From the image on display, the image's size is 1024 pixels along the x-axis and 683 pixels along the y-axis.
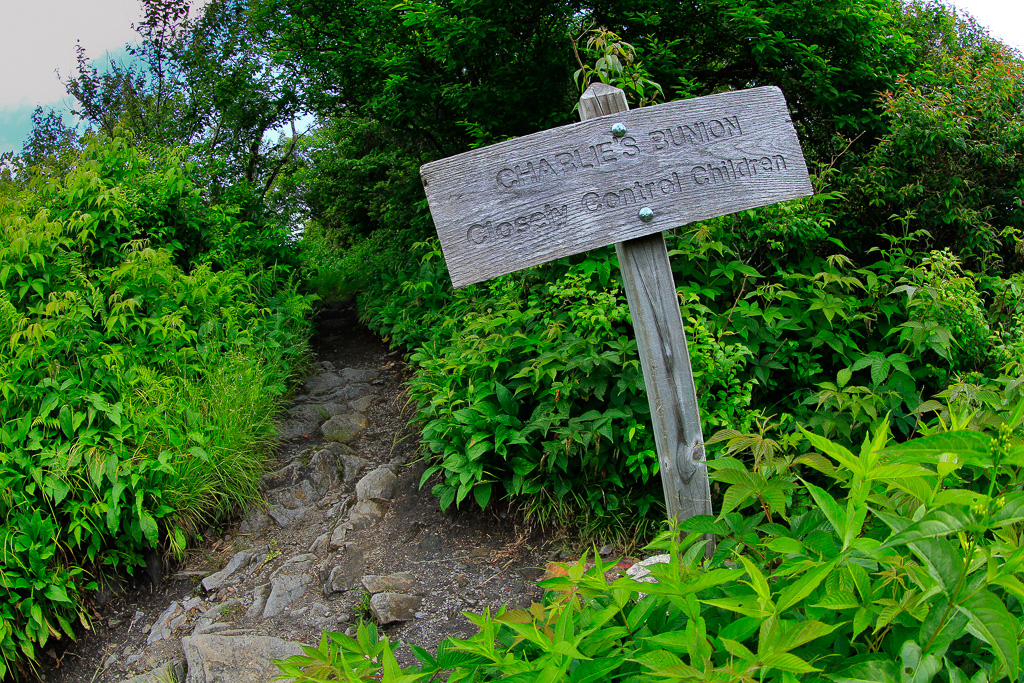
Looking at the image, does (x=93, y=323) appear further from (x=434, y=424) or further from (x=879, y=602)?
(x=879, y=602)

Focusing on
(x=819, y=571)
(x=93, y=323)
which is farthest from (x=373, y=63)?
(x=819, y=571)

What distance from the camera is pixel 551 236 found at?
7.14 ft

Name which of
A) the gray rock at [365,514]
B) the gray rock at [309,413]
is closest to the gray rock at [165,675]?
the gray rock at [365,514]

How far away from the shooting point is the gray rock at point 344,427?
5.09 m

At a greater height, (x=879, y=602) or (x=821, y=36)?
(x=821, y=36)

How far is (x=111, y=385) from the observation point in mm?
4156

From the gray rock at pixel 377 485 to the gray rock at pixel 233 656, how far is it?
1.18 meters

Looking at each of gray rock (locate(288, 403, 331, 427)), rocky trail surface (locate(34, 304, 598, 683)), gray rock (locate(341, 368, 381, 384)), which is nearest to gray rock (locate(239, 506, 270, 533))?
rocky trail surface (locate(34, 304, 598, 683))

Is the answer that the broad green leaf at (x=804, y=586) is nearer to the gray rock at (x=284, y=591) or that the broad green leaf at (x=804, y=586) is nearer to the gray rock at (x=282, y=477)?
the gray rock at (x=284, y=591)

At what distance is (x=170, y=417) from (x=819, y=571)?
4164 millimetres

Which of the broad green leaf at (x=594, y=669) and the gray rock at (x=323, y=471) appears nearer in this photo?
the broad green leaf at (x=594, y=669)

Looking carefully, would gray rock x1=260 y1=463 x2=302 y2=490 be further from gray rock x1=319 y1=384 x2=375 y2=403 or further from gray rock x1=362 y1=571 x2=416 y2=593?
gray rock x1=362 y1=571 x2=416 y2=593

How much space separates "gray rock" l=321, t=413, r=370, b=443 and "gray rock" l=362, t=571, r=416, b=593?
66.1 inches

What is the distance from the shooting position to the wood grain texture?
2373 millimetres
